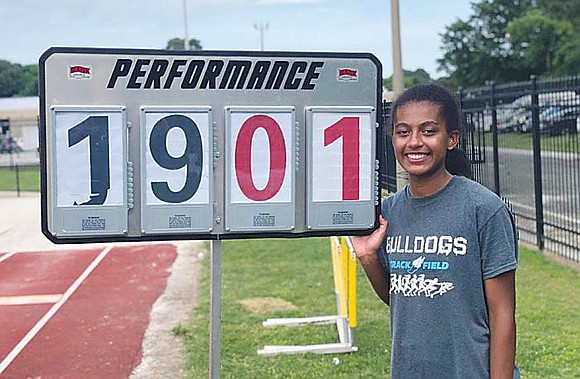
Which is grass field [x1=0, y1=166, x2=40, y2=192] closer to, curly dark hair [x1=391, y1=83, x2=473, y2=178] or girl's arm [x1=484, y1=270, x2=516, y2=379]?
curly dark hair [x1=391, y1=83, x2=473, y2=178]

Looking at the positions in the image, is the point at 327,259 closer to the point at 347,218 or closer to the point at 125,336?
the point at 125,336

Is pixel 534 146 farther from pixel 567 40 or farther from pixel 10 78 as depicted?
pixel 10 78

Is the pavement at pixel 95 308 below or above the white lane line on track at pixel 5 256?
below

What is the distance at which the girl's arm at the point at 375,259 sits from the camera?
2939mm

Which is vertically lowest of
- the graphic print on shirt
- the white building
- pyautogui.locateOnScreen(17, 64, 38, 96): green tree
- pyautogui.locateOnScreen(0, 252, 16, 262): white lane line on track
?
pyautogui.locateOnScreen(0, 252, 16, 262): white lane line on track

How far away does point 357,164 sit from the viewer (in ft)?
11.0

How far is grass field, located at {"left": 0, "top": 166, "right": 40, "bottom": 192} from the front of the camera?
29672mm

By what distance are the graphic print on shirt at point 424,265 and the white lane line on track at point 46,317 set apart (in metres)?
4.91

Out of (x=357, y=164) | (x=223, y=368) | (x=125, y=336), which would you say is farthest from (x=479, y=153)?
(x=125, y=336)

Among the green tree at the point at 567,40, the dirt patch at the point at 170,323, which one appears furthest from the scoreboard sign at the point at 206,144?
the green tree at the point at 567,40

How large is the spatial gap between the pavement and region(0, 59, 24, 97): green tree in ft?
292

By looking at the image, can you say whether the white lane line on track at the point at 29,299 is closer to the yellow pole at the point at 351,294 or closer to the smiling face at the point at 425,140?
the yellow pole at the point at 351,294

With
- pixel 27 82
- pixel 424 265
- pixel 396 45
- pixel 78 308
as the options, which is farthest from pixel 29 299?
pixel 27 82

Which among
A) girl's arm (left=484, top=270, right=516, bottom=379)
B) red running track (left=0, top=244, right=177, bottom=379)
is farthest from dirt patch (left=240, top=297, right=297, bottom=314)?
girl's arm (left=484, top=270, right=516, bottom=379)
